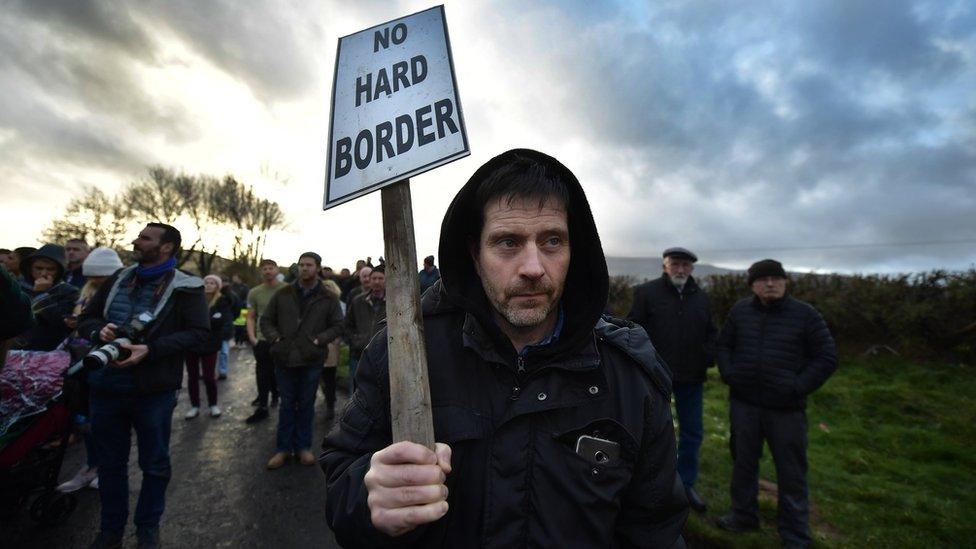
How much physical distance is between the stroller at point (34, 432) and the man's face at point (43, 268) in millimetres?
1506

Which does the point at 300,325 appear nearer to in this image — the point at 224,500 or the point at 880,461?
the point at 224,500

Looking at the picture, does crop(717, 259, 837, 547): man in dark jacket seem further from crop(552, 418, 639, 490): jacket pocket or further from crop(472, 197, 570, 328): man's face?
crop(472, 197, 570, 328): man's face

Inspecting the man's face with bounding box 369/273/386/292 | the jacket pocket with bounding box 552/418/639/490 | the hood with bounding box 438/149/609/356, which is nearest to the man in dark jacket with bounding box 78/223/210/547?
the man's face with bounding box 369/273/386/292

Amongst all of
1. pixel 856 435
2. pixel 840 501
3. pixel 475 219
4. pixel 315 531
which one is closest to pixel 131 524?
pixel 315 531

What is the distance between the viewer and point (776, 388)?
3770 mm

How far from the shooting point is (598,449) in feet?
4.52

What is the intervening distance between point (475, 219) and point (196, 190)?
113 ft

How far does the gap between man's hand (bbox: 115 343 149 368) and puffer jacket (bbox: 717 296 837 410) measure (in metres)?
4.99

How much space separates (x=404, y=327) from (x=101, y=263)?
17.5 feet

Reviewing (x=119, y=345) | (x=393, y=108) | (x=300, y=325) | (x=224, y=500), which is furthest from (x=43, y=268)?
(x=393, y=108)

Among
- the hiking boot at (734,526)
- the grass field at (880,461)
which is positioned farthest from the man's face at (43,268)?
the hiking boot at (734,526)

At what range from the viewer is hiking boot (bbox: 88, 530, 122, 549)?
3113mm

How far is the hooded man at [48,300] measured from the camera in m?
4.43

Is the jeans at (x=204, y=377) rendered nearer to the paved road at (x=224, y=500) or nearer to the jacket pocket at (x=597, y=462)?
the paved road at (x=224, y=500)
